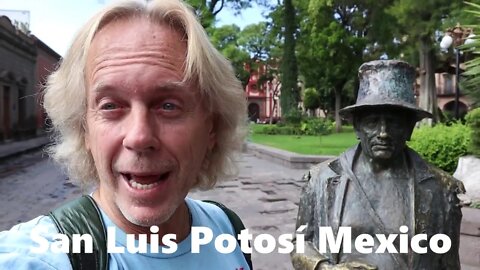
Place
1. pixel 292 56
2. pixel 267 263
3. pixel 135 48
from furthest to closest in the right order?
pixel 292 56 → pixel 267 263 → pixel 135 48

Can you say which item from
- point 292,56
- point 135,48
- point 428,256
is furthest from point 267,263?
point 292,56

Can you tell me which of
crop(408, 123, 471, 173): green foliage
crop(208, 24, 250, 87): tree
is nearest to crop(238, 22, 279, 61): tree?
crop(208, 24, 250, 87): tree

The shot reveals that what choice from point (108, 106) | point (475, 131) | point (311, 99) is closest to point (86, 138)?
point (108, 106)

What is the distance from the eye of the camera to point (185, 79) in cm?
121

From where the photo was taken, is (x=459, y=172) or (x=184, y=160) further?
(x=459, y=172)

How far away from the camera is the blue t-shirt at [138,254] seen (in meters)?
1.09

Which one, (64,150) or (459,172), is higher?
(64,150)

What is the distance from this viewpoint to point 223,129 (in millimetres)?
1510

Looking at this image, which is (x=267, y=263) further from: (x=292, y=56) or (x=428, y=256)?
(x=292, y=56)

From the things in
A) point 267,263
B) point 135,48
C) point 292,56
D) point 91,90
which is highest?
point 292,56

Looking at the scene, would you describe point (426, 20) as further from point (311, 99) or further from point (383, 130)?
point (311, 99)

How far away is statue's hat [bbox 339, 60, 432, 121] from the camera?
6.69 feet

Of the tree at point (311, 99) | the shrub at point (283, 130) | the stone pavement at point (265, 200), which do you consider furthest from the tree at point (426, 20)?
the tree at point (311, 99)

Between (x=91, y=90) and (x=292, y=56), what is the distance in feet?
90.4
